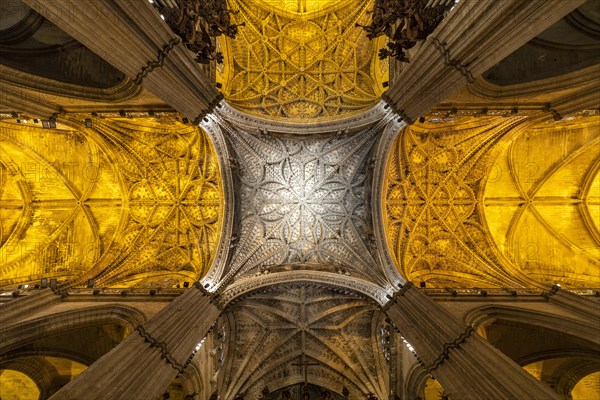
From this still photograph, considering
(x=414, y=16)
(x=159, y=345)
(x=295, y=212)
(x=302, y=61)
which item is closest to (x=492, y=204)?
(x=295, y=212)

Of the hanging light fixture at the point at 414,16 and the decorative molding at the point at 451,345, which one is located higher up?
the hanging light fixture at the point at 414,16

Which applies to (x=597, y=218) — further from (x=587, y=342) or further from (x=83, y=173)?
(x=83, y=173)

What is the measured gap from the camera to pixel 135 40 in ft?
20.4

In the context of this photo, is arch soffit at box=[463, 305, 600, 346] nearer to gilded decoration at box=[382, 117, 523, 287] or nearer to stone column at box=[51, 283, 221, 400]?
gilded decoration at box=[382, 117, 523, 287]

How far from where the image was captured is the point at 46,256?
41.2 ft

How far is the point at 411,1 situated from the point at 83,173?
499 inches

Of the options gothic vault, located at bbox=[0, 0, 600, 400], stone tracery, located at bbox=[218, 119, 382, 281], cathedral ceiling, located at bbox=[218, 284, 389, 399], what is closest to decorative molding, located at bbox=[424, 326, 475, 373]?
gothic vault, located at bbox=[0, 0, 600, 400]

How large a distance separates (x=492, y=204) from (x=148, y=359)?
1297 cm

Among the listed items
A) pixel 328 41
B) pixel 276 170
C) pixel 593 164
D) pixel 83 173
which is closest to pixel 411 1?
pixel 328 41

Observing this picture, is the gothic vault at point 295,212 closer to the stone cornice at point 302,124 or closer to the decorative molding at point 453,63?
the stone cornice at point 302,124

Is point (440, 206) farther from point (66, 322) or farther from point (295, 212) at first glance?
point (66, 322)

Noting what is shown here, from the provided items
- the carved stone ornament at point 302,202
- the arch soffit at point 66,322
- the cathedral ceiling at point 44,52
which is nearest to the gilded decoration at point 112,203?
the carved stone ornament at point 302,202

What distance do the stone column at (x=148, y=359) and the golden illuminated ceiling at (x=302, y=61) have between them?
25.3 ft

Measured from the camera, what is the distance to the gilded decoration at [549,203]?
11711 millimetres
